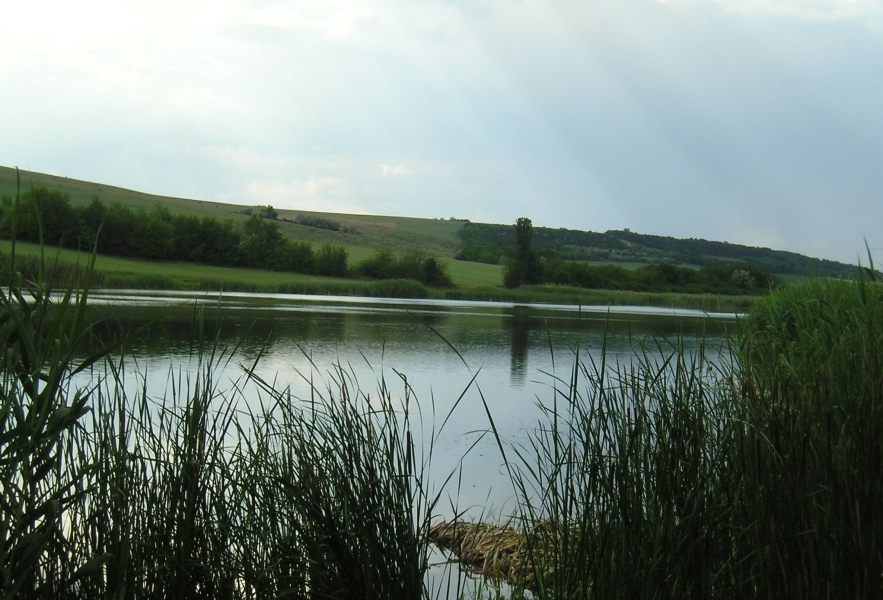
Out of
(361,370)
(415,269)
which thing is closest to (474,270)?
(415,269)

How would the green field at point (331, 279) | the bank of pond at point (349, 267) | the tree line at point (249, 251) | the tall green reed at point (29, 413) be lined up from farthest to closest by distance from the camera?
1. the tree line at point (249, 251)
2. the bank of pond at point (349, 267)
3. the green field at point (331, 279)
4. the tall green reed at point (29, 413)

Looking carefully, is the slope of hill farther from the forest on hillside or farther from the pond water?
the pond water

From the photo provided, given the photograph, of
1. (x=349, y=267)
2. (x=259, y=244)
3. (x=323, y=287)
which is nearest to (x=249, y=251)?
(x=259, y=244)

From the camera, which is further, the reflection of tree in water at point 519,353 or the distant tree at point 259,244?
the distant tree at point 259,244

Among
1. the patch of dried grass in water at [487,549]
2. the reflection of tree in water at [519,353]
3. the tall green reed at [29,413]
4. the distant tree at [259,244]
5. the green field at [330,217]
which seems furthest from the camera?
the green field at [330,217]

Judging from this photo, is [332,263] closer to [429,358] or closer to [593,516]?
[429,358]

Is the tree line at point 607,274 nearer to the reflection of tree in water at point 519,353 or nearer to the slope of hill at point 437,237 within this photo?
the slope of hill at point 437,237

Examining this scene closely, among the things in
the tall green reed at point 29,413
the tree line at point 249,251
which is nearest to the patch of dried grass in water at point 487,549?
the tall green reed at point 29,413

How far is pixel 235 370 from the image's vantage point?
31.8 feet

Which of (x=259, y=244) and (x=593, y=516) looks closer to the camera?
(x=593, y=516)

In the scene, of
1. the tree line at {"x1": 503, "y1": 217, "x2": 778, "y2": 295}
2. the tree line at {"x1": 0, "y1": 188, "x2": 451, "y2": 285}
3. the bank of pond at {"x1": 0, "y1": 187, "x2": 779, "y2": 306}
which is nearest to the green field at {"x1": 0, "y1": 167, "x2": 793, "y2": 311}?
the bank of pond at {"x1": 0, "y1": 187, "x2": 779, "y2": 306}

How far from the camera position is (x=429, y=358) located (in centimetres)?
1535

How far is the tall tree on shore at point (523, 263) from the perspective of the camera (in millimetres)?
60969

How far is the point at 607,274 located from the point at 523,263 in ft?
28.7
